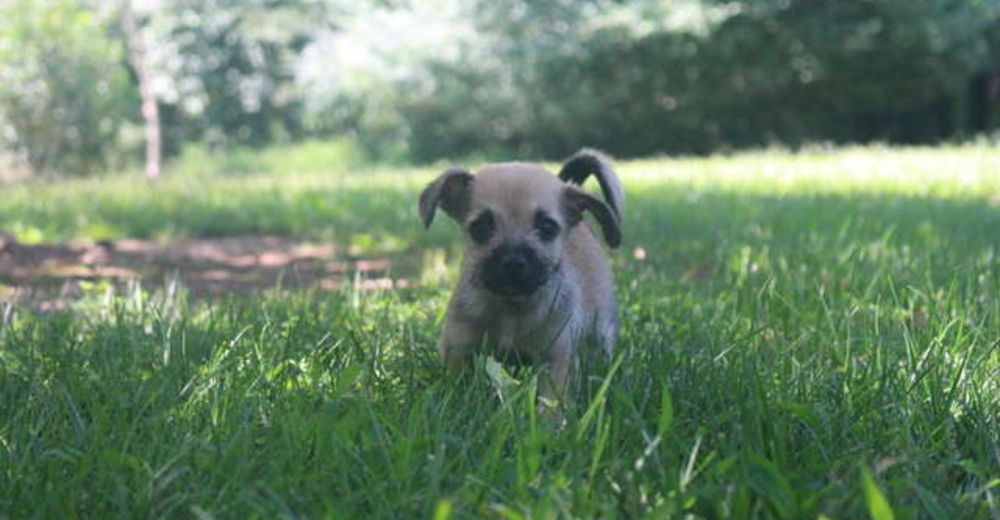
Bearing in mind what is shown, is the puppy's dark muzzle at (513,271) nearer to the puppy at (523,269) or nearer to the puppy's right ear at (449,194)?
the puppy at (523,269)

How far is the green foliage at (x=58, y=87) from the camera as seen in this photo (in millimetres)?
17078

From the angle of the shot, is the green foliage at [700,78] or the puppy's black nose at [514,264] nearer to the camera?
the puppy's black nose at [514,264]

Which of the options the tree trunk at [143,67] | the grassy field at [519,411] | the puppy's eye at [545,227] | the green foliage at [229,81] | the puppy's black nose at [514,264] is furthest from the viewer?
the green foliage at [229,81]

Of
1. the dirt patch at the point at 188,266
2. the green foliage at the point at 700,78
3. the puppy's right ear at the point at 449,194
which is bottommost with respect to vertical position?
the dirt patch at the point at 188,266

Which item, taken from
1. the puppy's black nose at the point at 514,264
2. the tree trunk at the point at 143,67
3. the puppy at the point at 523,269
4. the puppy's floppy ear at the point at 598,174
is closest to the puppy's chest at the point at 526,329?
the puppy at the point at 523,269

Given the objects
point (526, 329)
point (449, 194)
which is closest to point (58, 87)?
point (449, 194)

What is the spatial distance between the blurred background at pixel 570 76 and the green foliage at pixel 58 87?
36 mm

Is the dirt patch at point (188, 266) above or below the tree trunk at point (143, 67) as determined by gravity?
below

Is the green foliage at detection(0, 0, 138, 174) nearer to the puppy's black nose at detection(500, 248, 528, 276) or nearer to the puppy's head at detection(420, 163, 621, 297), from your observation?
the puppy's head at detection(420, 163, 621, 297)

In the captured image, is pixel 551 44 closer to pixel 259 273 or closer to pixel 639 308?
pixel 259 273

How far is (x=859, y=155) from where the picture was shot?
545 inches

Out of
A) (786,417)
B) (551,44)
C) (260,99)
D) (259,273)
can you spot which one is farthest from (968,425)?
(260,99)

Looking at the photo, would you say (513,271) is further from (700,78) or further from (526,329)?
(700,78)

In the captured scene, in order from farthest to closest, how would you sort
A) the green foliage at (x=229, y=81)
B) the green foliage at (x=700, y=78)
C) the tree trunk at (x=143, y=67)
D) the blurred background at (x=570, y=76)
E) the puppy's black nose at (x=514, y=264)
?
the green foliage at (x=229, y=81) → the green foliage at (x=700, y=78) → the blurred background at (x=570, y=76) → the tree trunk at (x=143, y=67) → the puppy's black nose at (x=514, y=264)
